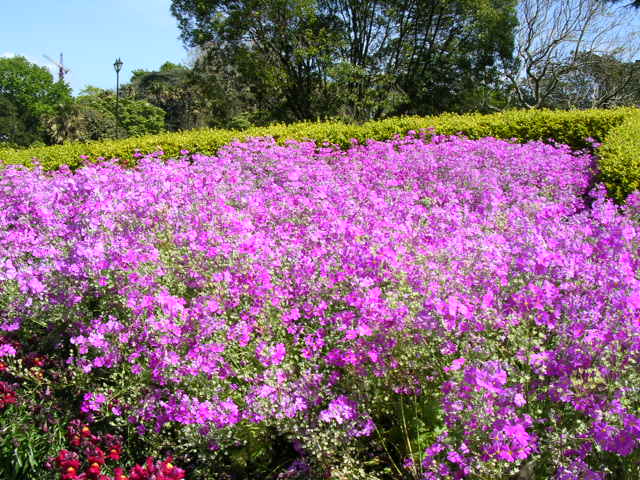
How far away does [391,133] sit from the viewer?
11133 millimetres

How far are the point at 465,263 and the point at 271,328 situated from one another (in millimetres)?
1168

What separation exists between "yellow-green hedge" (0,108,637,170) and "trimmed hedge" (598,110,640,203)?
3.07 m

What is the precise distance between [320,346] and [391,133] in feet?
29.1

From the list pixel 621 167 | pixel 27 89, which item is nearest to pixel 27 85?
pixel 27 89

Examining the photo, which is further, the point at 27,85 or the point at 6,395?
the point at 27,85

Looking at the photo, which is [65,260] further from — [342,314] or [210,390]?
[342,314]

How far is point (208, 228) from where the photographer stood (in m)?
3.69

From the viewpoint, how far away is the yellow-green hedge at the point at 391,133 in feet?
34.8

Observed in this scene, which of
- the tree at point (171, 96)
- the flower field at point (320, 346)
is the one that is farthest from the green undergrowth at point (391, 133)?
the tree at point (171, 96)

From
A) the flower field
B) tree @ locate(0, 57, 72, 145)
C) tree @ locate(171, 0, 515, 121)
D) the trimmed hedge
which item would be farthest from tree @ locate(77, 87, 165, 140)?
the flower field

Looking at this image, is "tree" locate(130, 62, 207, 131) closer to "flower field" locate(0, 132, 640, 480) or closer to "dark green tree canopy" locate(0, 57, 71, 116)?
"dark green tree canopy" locate(0, 57, 71, 116)

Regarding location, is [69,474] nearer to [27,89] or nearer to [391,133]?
[391,133]

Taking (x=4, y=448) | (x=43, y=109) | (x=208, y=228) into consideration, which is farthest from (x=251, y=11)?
(x=43, y=109)

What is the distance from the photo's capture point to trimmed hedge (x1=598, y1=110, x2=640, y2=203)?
235 inches
